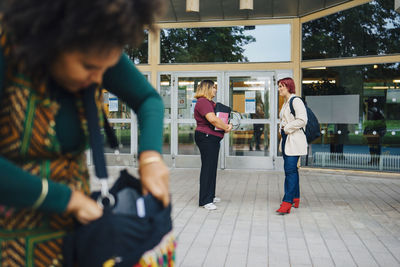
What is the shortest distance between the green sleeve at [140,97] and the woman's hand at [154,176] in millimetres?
37

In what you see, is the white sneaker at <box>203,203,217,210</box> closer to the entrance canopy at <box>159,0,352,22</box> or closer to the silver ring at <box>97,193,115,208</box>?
the silver ring at <box>97,193,115,208</box>

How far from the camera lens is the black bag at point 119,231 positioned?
988 millimetres

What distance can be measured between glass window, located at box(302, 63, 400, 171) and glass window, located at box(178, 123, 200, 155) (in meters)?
3.11

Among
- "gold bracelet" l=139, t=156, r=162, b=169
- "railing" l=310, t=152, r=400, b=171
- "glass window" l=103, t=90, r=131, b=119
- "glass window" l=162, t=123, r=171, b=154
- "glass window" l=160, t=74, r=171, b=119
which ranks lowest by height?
"railing" l=310, t=152, r=400, b=171

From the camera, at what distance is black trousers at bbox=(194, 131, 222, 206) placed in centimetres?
630

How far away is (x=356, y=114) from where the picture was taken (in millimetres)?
10008

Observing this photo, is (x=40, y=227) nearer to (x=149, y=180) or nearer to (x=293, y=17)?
(x=149, y=180)

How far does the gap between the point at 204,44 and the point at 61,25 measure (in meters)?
10.8

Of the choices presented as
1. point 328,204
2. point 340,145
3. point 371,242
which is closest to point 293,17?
point 340,145

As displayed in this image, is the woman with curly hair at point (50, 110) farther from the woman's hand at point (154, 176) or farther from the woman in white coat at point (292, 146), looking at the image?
the woman in white coat at point (292, 146)

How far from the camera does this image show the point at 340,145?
1023 cm

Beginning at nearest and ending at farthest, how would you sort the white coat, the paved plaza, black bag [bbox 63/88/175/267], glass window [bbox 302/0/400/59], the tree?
black bag [bbox 63/88/175/267]
the paved plaza
the white coat
glass window [bbox 302/0/400/59]
the tree

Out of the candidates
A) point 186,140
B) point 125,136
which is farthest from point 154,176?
point 125,136

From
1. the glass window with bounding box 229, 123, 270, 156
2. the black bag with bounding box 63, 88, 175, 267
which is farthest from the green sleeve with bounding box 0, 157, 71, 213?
the glass window with bounding box 229, 123, 270, 156
